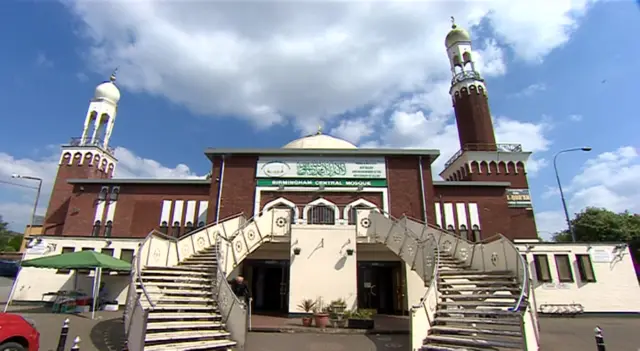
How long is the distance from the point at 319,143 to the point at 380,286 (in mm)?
11522

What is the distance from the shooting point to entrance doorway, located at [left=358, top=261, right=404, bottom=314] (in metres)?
16.0

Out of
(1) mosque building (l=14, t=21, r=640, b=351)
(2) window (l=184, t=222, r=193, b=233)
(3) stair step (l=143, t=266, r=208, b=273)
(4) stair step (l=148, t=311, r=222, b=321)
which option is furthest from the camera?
(2) window (l=184, t=222, r=193, b=233)

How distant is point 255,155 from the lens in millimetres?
20312

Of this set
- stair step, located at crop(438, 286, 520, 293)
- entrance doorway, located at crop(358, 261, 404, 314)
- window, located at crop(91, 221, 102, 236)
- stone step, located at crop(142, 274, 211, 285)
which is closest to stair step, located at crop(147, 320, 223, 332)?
stone step, located at crop(142, 274, 211, 285)

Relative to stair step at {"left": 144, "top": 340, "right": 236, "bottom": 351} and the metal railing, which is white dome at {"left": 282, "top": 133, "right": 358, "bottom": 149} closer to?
the metal railing

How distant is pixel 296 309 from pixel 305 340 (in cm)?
416

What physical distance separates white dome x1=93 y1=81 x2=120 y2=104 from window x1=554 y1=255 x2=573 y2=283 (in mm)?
38397

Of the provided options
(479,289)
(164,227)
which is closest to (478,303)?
(479,289)

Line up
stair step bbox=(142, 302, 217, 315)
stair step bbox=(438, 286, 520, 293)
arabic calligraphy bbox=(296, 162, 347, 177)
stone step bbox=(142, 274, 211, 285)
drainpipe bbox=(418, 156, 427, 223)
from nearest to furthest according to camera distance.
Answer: stair step bbox=(142, 302, 217, 315), stair step bbox=(438, 286, 520, 293), stone step bbox=(142, 274, 211, 285), drainpipe bbox=(418, 156, 427, 223), arabic calligraphy bbox=(296, 162, 347, 177)

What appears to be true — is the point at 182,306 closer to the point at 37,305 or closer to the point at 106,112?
the point at 37,305

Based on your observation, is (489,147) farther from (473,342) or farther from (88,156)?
(88,156)

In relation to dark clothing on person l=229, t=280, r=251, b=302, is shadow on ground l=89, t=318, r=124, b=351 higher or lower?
lower

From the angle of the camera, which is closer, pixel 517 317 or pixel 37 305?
pixel 517 317

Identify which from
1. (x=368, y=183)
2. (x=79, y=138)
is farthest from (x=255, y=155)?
(x=79, y=138)
